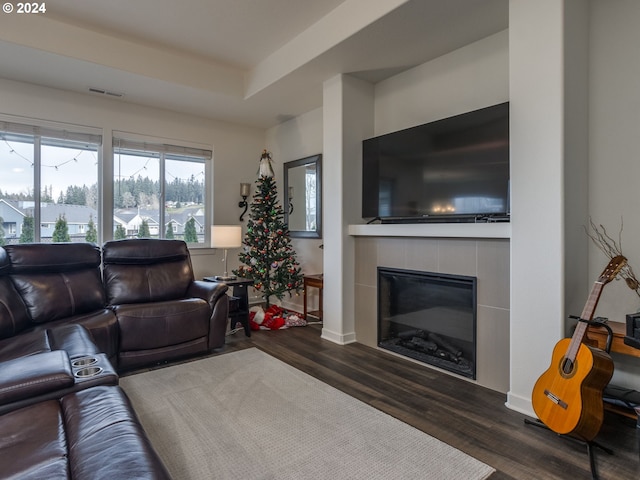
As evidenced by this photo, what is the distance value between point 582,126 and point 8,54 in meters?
4.54

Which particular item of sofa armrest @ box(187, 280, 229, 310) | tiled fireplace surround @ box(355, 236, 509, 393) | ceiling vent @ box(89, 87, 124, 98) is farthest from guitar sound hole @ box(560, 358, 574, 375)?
ceiling vent @ box(89, 87, 124, 98)

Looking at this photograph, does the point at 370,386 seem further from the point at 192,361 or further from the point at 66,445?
the point at 66,445

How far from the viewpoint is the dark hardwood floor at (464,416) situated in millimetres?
1713

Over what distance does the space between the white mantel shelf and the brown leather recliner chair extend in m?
1.48

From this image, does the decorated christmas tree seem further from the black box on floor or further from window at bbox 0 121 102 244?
the black box on floor

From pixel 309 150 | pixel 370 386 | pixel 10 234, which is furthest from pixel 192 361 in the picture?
pixel 309 150

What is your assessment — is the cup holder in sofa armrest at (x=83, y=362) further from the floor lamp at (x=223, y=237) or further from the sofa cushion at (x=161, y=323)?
the floor lamp at (x=223, y=237)

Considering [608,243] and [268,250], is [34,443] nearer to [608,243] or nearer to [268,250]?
[608,243]

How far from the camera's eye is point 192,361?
10.2 ft

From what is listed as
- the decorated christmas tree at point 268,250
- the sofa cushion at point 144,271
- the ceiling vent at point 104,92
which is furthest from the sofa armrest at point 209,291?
the ceiling vent at point 104,92

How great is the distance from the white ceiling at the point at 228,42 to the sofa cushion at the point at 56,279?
1716mm

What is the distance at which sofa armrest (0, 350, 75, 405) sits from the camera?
1443mm

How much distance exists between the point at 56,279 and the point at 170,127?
8.21 feet

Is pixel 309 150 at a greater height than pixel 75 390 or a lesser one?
greater
